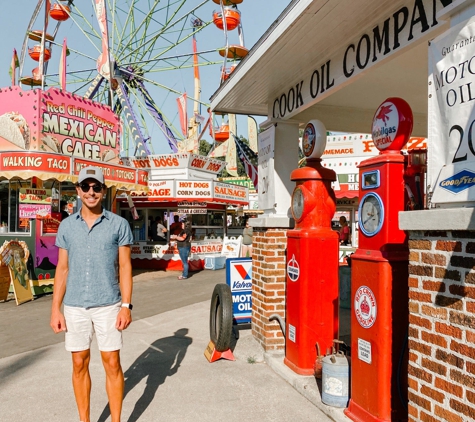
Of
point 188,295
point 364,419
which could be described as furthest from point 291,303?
point 188,295

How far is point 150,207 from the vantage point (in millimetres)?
17453

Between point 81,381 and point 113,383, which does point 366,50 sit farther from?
point 81,381

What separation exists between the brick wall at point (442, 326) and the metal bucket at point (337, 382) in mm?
1013

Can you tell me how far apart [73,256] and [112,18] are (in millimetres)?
25799

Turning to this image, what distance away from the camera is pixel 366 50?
3912mm

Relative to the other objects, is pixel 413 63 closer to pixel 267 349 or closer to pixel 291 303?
pixel 291 303

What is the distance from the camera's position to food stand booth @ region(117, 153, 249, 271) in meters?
16.1

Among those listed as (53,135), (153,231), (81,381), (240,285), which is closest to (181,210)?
(153,231)

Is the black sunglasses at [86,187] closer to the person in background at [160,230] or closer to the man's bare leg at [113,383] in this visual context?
the man's bare leg at [113,383]

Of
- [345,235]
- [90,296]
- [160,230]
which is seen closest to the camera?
[90,296]

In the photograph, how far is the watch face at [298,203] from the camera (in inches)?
187

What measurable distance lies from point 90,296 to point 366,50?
316 cm

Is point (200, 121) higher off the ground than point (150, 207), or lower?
higher

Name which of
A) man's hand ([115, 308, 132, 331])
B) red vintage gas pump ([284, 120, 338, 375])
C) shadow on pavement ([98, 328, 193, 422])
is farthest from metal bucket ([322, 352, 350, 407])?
man's hand ([115, 308, 132, 331])
